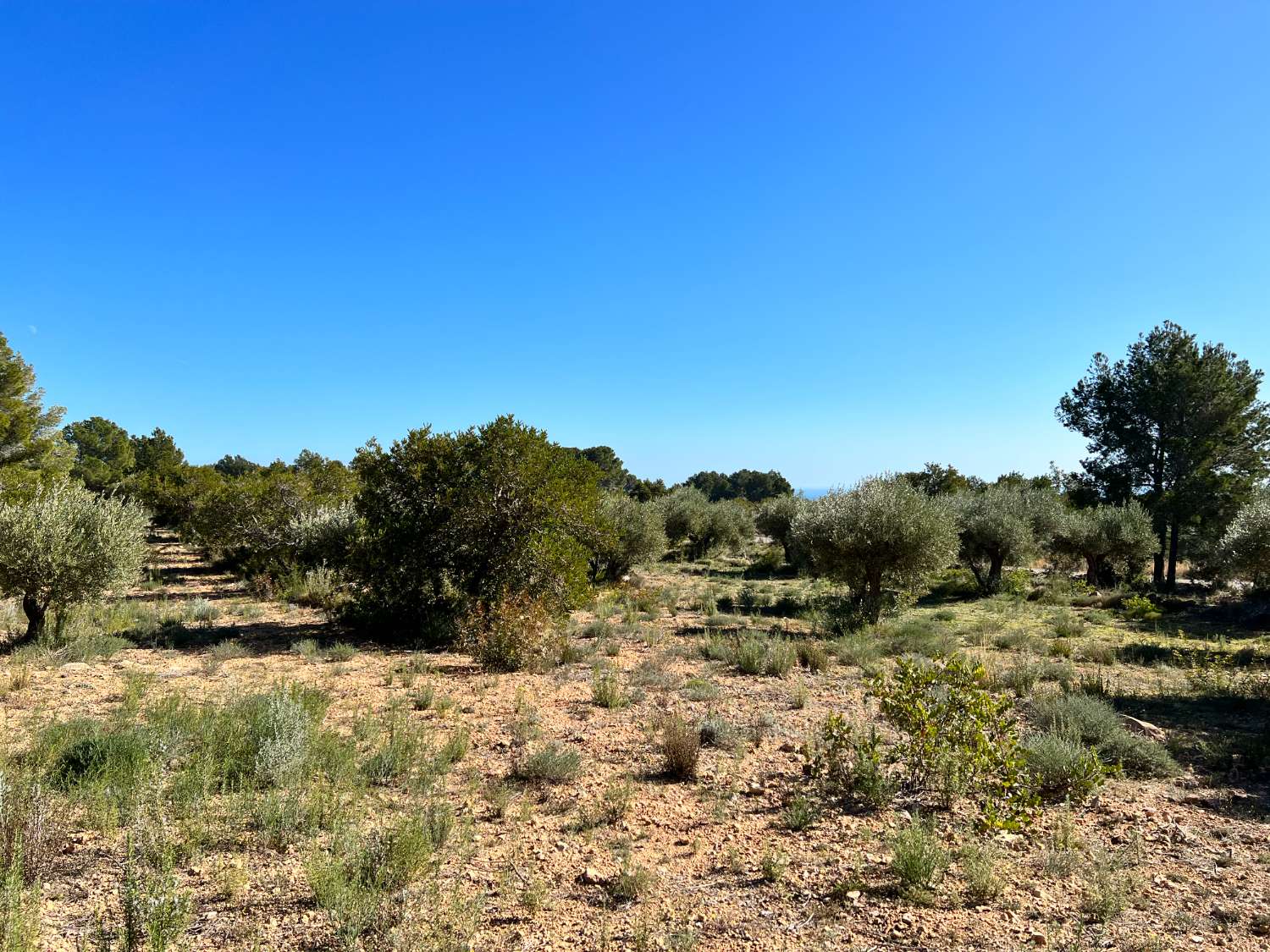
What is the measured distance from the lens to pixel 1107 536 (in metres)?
25.0

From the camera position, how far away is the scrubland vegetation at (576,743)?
13.1ft

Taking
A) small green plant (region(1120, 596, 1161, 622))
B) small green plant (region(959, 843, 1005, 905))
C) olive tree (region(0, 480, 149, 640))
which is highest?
olive tree (region(0, 480, 149, 640))

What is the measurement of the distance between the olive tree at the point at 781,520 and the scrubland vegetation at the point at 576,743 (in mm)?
14515

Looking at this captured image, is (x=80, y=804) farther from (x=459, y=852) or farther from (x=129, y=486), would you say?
(x=129, y=486)

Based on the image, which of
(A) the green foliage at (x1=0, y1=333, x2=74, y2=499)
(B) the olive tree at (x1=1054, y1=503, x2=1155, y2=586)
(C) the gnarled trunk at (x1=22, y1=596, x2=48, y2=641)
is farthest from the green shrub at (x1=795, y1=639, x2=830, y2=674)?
(A) the green foliage at (x1=0, y1=333, x2=74, y2=499)

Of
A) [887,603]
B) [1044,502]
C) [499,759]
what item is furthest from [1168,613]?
[499,759]

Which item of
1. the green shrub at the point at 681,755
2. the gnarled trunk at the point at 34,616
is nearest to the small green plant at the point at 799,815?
the green shrub at the point at 681,755

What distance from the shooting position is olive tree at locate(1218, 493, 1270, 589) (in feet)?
46.2

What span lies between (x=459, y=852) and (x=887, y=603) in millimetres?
13890

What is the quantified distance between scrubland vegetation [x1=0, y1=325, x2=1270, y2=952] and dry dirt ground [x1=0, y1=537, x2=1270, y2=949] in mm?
31

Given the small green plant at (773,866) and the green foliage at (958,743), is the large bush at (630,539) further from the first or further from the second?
the small green plant at (773,866)

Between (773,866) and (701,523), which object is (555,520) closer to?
(773,866)

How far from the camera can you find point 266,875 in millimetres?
4199

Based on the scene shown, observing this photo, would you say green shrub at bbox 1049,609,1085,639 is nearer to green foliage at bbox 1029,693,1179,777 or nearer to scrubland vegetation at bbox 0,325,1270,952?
scrubland vegetation at bbox 0,325,1270,952
